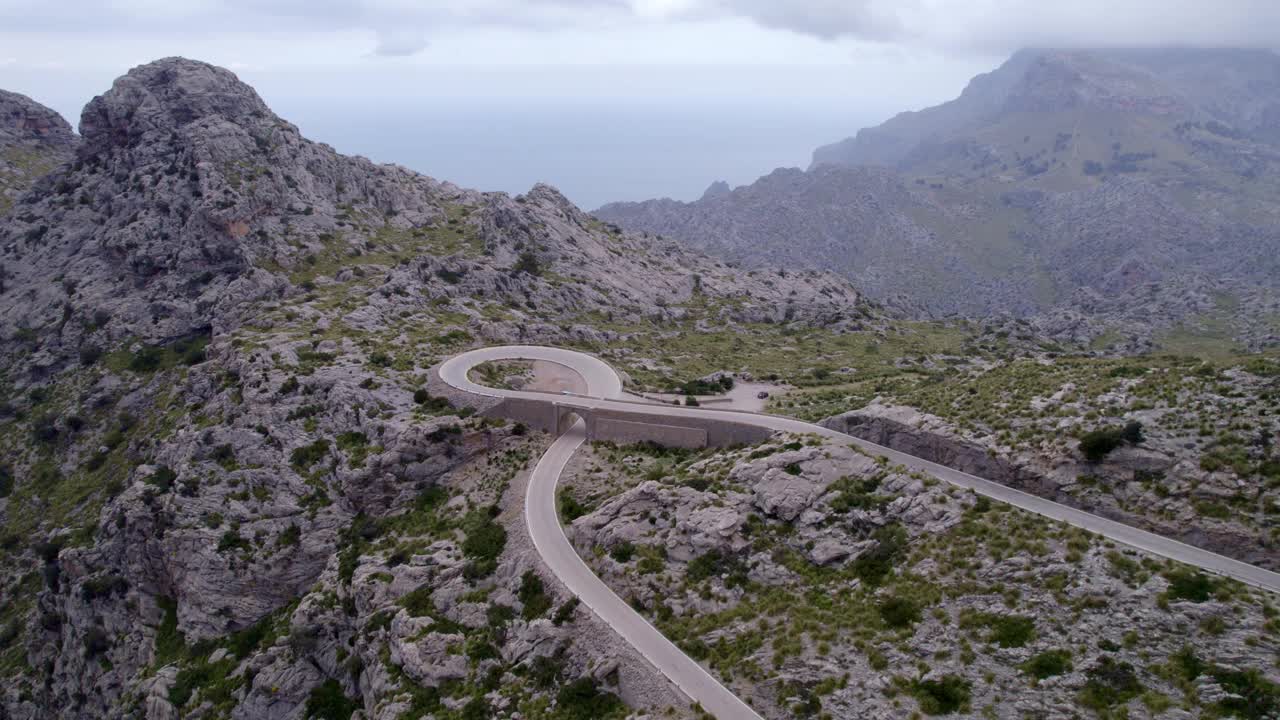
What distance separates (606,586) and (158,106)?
3914 inches

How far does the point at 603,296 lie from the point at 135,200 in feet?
207

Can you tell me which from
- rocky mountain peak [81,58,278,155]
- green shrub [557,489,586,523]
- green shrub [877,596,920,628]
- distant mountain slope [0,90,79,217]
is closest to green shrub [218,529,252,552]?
green shrub [557,489,586,523]

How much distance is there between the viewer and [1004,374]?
49.5m

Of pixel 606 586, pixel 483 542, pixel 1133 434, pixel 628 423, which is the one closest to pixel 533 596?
pixel 606 586

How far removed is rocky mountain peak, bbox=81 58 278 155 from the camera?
95.3 metres

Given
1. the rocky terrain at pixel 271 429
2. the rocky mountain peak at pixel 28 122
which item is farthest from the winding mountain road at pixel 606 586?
the rocky mountain peak at pixel 28 122

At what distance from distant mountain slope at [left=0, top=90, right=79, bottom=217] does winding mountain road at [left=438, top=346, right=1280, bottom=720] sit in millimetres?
102482

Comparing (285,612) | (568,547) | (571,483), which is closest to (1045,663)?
(568,547)

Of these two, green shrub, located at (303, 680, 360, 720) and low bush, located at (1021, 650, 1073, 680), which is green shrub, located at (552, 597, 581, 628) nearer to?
green shrub, located at (303, 680, 360, 720)

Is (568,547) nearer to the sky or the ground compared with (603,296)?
nearer to the ground

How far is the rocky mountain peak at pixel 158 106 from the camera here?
3752 inches

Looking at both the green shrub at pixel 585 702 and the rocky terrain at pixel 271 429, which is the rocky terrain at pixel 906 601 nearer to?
the green shrub at pixel 585 702

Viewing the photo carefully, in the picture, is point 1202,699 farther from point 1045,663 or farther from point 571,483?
point 571,483

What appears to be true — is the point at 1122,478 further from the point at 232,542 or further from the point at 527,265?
the point at 527,265
